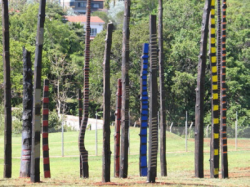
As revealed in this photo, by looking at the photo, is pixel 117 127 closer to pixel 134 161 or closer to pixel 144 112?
pixel 144 112

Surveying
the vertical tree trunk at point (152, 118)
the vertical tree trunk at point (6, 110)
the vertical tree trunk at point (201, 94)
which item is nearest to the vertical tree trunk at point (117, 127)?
the vertical tree trunk at point (201, 94)

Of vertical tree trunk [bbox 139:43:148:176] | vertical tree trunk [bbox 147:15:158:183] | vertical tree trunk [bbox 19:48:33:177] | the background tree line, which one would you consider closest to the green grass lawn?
vertical tree trunk [bbox 147:15:158:183]

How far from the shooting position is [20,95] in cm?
7300

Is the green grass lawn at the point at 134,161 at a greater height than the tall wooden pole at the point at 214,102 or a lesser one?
lesser

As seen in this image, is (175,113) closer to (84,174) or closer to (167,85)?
(167,85)

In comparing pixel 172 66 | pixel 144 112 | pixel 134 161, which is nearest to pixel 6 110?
pixel 144 112

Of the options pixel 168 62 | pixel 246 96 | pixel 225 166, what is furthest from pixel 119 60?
pixel 225 166

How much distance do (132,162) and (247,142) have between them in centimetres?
1833

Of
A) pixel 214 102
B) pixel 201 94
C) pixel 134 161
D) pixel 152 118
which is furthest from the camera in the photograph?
pixel 134 161

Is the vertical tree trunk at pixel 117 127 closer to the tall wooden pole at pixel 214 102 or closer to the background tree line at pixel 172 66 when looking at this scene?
the tall wooden pole at pixel 214 102

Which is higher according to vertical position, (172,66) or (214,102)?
(172,66)

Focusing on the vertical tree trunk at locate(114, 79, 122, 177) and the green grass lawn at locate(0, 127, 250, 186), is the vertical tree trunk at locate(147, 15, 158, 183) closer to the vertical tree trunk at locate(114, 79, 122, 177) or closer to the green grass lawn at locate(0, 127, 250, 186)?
the green grass lawn at locate(0, 127, 250, 186)

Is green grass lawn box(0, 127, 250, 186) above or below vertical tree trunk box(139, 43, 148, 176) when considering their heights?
below

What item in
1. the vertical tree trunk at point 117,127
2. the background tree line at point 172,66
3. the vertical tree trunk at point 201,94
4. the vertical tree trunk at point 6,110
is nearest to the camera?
the vertical tree trunk at point 201,94
